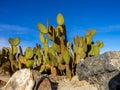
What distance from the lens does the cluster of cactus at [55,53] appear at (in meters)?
8.34

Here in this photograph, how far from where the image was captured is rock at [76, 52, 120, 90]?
6.61 m

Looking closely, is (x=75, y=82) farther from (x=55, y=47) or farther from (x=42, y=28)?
(x=42, y=28)

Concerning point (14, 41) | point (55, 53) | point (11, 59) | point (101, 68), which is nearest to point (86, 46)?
point (55, 53)

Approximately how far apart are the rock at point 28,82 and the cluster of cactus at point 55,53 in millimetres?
1403

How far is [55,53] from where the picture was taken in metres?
8.63

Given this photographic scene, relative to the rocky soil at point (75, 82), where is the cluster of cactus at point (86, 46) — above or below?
above

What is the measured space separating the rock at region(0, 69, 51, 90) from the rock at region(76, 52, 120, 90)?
3.97ft

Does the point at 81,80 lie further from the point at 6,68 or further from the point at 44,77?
the point at 6,68

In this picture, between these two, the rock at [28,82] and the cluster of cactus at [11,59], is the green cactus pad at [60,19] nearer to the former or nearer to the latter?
the cluster of cactus at [11,59]

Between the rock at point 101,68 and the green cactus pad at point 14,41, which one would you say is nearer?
the rock at point 101,68

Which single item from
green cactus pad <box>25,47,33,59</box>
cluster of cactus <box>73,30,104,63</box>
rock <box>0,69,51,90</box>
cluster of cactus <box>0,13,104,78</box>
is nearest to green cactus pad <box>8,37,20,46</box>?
cluster of cactus <box>0,13,104,78</box>

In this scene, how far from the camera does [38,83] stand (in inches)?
264

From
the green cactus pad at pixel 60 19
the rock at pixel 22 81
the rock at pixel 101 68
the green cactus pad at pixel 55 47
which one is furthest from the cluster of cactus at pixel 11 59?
the rock at pixel 101 68

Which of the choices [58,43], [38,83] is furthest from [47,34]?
[38,83]
